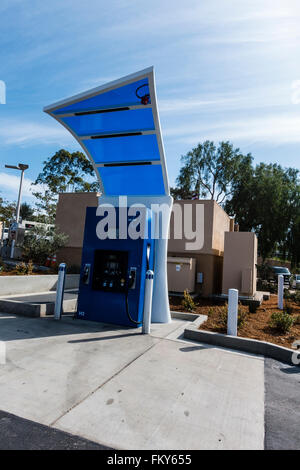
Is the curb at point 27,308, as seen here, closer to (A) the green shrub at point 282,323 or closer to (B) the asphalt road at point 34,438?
(B) the asphalt road at point 34,438

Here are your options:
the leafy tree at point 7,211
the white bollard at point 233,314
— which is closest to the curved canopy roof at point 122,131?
the white bollard at point 233,314

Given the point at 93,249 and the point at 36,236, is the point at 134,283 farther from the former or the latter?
the point at 36,236

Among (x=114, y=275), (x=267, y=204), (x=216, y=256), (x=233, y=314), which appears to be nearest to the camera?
(x=233, y=314)

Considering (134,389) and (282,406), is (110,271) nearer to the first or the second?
(134,389)

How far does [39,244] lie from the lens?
1298cm

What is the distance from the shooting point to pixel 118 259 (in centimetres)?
619

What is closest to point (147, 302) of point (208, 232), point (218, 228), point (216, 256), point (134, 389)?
point (134, 389)

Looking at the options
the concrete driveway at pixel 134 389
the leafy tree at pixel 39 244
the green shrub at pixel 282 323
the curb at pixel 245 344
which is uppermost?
the leafy tree at pixel 39 244

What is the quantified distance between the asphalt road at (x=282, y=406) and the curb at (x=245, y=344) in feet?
0.59

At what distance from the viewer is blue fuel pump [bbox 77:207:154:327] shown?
5.96m

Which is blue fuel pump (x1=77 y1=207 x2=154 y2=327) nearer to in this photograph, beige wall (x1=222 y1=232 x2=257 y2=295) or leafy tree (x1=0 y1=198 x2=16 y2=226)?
beige wall (x1=222 y1=232 x2=257 y2=295)

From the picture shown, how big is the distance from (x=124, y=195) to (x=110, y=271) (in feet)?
7.16

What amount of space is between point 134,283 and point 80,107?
13.4ft

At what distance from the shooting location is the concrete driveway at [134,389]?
2473mm
